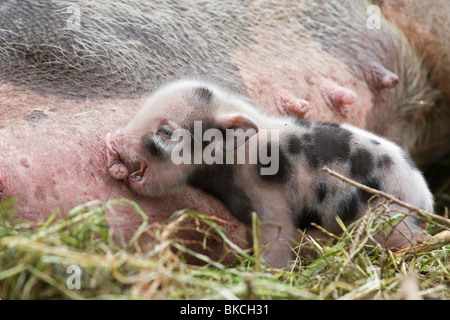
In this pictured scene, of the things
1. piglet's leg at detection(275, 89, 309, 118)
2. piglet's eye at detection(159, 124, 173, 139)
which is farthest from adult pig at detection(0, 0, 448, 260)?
piglet's eye at detection(159, 124, 173, 139)

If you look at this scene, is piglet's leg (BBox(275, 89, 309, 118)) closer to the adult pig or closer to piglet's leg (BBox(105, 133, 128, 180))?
the adult pig

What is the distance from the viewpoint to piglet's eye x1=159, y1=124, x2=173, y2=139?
2631 mm

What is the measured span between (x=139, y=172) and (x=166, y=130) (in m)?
0.20

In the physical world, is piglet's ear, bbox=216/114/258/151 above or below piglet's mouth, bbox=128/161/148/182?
above

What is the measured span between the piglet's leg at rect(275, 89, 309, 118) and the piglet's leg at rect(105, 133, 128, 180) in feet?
3.42

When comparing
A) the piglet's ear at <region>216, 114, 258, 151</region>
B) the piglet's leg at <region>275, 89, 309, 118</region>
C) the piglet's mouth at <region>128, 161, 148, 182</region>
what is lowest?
the piglet's mouth at <region>128, 161, 148, 182</region>

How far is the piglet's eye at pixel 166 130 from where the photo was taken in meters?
2.63

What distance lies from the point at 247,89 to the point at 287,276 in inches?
51.4

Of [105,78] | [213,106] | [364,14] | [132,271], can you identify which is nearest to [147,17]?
[105,78]

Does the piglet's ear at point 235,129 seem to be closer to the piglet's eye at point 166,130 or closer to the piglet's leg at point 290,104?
the piglet's eye at point 166,130

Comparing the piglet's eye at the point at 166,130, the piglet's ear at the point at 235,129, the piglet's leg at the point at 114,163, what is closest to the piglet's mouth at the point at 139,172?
the piglet's leg at the point at 114,163

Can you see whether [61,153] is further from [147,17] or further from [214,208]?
[147,17]

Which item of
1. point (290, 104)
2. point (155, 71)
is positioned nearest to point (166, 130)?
point (155, 71)

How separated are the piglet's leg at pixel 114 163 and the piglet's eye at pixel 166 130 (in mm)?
204
